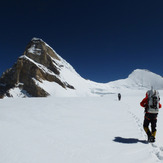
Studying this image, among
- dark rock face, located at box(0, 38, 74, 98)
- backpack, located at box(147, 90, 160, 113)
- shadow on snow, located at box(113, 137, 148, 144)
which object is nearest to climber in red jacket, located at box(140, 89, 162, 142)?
backpack, located at box(147, 90, 160, 113)

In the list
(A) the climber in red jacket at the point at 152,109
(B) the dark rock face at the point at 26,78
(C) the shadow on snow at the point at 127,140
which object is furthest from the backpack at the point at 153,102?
(B) the dark rock face at the point at 26,78

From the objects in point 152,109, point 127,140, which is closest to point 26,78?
point 127,140

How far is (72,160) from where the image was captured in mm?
3168

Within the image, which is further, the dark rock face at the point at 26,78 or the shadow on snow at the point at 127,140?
the dark rock face at the point at 26,78

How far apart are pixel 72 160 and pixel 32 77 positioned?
81.2 m

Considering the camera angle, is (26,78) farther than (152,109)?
Yes

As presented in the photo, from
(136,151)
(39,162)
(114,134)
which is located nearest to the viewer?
(39,162)

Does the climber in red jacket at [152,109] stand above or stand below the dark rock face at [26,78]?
below

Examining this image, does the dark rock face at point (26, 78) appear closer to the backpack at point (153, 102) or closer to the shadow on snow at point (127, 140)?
the shadow on snow at point (127, 140)

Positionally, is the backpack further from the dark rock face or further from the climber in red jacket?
the dark rock face

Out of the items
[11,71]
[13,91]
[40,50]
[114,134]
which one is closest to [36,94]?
[13,91]

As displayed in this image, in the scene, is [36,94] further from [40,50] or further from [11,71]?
[40,50]

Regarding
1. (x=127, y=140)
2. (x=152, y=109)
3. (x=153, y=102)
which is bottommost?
(x=127, y=140)

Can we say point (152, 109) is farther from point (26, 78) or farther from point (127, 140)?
point (26, 78)
